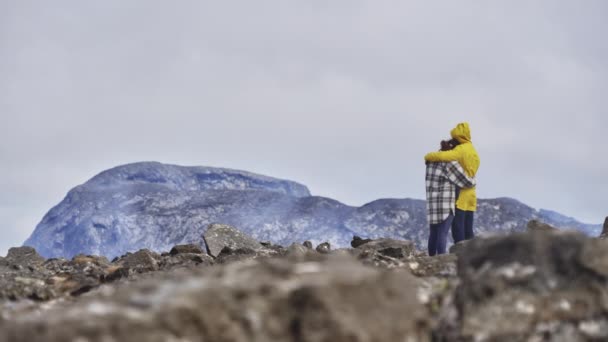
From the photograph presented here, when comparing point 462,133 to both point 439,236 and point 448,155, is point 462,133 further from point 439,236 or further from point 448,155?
point 439,236

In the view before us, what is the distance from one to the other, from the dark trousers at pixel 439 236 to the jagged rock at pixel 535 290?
10.3 metres

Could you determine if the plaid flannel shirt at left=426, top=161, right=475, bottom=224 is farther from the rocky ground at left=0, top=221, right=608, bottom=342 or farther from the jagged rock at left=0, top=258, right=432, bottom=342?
the jagged rock at left=0, top=258, right=432, bottom=342

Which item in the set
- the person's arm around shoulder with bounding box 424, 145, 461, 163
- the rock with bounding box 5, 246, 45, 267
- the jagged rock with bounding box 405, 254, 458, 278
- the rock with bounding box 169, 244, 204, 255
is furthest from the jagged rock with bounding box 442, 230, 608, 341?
the rock with bounding box 5, 246, 45, 267

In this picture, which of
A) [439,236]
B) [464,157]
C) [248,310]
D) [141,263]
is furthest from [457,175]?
[248,310]

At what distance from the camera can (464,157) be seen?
14914mm

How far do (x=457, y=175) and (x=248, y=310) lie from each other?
12.0m

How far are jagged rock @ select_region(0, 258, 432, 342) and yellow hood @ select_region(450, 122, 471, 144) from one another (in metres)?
11.6

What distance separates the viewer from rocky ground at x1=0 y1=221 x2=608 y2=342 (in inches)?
137

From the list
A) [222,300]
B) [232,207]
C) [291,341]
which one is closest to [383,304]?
[291,341]

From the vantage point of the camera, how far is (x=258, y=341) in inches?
142

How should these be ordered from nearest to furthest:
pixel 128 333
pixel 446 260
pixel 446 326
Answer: pixel 128 333, pixel 446 326, pixel 446 260

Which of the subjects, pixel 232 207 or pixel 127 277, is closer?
pixel 127 277

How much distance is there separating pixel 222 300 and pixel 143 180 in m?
160

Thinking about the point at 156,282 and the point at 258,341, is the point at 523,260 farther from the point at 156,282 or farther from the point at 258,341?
the point at 156,282
